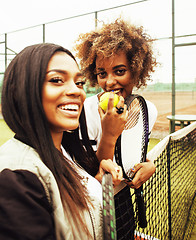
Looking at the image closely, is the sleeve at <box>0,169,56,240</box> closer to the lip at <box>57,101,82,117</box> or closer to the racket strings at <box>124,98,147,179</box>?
the lip at <box>57,101,82,117</box>

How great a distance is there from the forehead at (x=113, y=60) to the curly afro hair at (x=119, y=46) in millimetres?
20

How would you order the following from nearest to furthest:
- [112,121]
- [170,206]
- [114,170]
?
[114,170] → [112,121] → [170,206]

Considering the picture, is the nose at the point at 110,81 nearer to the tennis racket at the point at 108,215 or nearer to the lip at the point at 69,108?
the lip at the point at 69,108

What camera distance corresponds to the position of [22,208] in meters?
0.43

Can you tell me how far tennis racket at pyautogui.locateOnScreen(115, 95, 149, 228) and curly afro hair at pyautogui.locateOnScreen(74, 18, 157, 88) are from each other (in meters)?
0.25

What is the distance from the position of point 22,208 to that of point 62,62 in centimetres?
45

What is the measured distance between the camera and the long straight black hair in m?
0.57

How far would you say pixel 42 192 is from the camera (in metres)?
0.48

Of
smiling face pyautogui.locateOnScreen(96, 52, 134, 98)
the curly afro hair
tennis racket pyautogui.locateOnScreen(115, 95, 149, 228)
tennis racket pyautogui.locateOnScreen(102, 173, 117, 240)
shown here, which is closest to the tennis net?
tennis racket pyautogui.locateOnScreen(115, 95, 149, 228)

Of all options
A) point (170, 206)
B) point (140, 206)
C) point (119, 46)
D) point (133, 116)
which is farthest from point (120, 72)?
point (170, 206)

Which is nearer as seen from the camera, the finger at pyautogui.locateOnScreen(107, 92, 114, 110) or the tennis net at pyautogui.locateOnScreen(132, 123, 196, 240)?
the finger at pyautogui.locateOnScreen(107, 92, 114, 110)

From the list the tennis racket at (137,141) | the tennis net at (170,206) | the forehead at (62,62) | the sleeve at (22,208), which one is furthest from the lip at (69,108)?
the tennis net at (170,206)

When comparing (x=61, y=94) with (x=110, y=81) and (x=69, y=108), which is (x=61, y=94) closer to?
(x=69, y=108)

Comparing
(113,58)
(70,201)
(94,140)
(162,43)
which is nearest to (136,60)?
(113,58)
